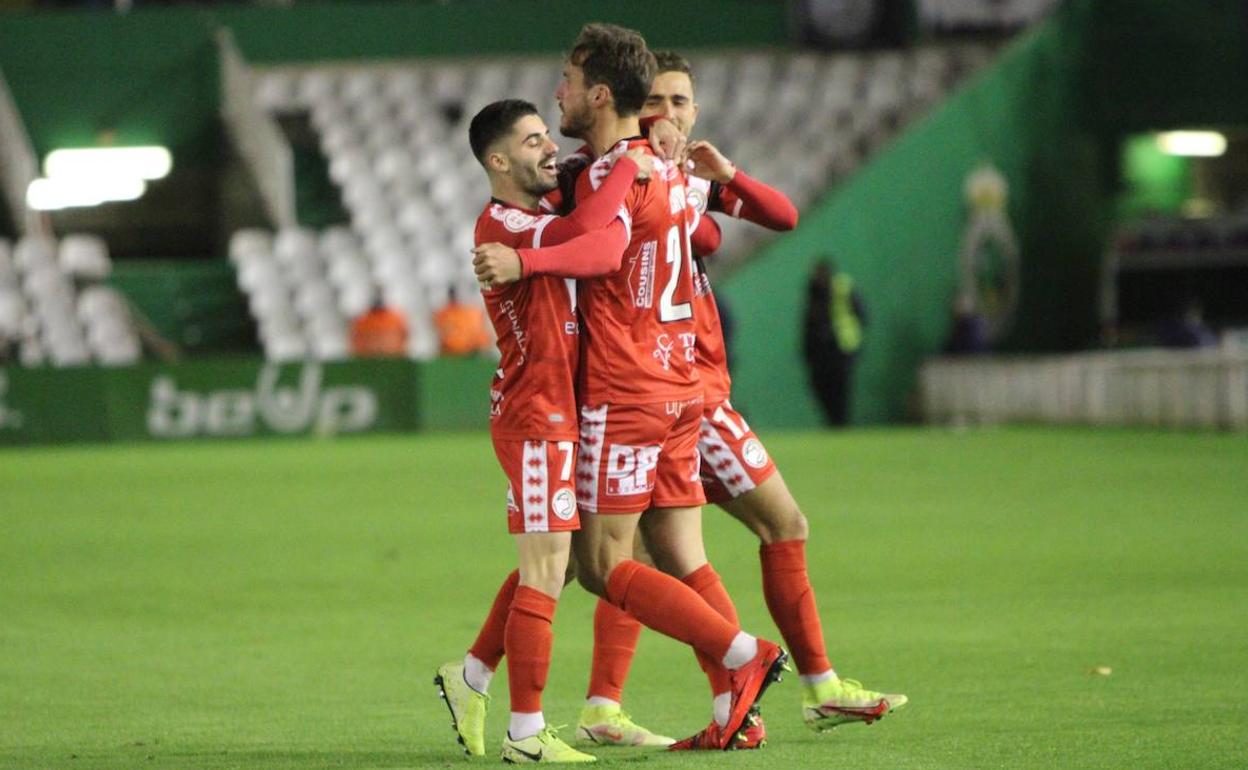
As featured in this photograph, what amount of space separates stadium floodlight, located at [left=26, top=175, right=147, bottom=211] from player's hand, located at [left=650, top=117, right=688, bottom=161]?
23.2 m

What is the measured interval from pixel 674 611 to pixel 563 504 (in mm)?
381

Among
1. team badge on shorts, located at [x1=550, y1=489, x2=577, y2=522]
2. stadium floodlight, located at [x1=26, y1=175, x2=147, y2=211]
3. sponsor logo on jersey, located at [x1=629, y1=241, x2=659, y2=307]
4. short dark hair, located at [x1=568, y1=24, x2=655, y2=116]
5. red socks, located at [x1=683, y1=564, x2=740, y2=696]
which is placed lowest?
red socks, located at [x1=683, y1=564, x2=740, y2=696]

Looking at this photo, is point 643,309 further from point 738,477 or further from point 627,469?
point 738,477

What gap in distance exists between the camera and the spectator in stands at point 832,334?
21.6m

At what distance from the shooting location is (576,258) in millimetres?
4910

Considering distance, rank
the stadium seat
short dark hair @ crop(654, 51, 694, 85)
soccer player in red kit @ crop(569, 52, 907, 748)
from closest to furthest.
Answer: soccer player in red kit @ crop(569, 52, 907, 748), short dark hair @ crop(654, 51, 694, 85), the stadium seat

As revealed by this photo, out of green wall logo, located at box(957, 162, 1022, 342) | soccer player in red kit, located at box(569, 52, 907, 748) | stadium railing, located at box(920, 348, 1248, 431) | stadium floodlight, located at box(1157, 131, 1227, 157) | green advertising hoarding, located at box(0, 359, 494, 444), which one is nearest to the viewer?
soccer player in red kit, located at box(569, 52, 907, 748)

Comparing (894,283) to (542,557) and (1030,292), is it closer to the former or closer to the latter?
(1030,292)

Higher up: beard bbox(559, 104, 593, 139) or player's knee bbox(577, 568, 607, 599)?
beard bbox(559, 104, 593, 139)

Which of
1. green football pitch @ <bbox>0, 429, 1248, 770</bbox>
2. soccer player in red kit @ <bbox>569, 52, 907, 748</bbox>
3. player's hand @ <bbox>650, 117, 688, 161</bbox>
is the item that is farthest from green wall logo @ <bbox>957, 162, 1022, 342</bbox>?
player's hand @ <bbox>650, 117, 688, 161</bbox>

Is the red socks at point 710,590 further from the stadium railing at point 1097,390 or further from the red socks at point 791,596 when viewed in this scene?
the stadium railing at point 1097,390

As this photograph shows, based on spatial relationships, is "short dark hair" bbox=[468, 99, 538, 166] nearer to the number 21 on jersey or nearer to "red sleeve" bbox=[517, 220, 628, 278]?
"red sleeve" bbox=[517, 220, 628, 278]

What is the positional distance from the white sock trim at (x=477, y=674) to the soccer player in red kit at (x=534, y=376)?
12 centimetres

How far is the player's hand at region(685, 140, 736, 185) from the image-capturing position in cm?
550
